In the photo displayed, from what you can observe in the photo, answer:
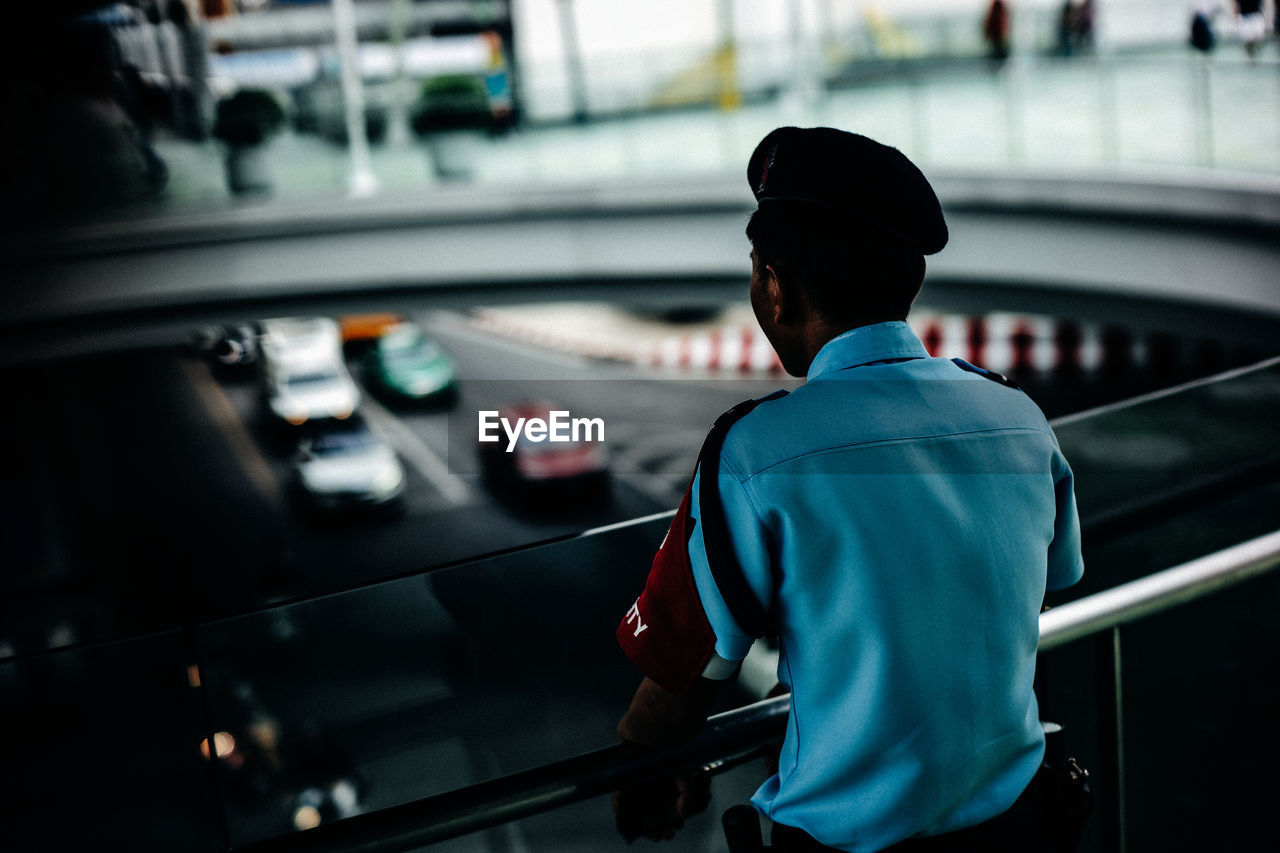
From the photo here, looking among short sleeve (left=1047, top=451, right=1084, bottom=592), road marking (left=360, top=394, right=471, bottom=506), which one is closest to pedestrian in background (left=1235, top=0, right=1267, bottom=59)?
short sleeve (left=1047, top=451, right=1084, bottom=592)

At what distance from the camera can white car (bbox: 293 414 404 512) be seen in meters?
14.6

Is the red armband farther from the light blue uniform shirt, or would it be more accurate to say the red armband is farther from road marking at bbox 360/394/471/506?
road marking at bbox 360/394/471/506

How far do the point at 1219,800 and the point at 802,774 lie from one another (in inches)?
147

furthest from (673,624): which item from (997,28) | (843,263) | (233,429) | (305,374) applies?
(233,429)

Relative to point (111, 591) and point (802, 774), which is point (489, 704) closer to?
Result: point (802, 774)

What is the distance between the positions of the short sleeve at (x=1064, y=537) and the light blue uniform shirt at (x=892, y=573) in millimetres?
84

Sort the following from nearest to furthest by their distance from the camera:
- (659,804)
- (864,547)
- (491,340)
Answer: (864,547)
(659,804)
(491,340)

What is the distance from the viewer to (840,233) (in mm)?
1348

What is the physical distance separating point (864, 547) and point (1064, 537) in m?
0.45

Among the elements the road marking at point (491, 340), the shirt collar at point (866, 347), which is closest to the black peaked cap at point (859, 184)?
the shirt collar at point (866, 347)

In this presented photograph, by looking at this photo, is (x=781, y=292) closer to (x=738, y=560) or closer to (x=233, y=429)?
(x=738, y=560)

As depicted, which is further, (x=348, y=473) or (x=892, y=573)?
(x=348, y=473)

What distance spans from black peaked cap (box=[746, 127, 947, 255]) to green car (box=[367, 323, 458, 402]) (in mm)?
17386

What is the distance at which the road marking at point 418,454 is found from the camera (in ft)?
51.1
